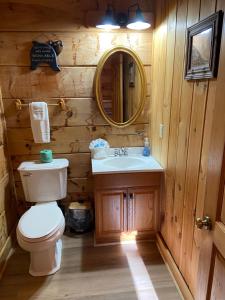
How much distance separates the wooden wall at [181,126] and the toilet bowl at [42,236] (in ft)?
3.08

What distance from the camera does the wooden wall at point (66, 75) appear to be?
6.70ft

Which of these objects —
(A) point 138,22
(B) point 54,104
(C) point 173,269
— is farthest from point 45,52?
(C) point 173,269

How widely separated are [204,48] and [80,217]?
1.84 metres

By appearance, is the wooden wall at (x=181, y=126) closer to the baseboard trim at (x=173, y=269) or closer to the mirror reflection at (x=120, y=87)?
the baseboard trim at (x=173, y=269)

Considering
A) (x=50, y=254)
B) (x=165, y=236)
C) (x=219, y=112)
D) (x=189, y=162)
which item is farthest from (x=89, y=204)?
(x=219, y=112)

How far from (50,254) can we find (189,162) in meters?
1.33

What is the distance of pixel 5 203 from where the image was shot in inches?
84.1

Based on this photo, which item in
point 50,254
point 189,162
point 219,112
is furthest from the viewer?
point 50,254

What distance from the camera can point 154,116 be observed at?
2238mm

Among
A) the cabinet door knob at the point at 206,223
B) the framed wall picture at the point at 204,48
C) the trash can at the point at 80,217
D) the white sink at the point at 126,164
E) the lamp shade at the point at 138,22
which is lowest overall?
the trash can at the point at 80,217

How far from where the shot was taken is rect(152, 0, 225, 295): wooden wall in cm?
132

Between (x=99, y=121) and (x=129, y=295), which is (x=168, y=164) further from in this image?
(x=129, y=295)

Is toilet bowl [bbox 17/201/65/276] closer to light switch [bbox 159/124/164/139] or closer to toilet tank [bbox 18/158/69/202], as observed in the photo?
toilet tank [bbox 18/158/69/202]

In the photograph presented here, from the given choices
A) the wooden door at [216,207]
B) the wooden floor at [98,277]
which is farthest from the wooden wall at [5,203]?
the wooden door at [216,207]
